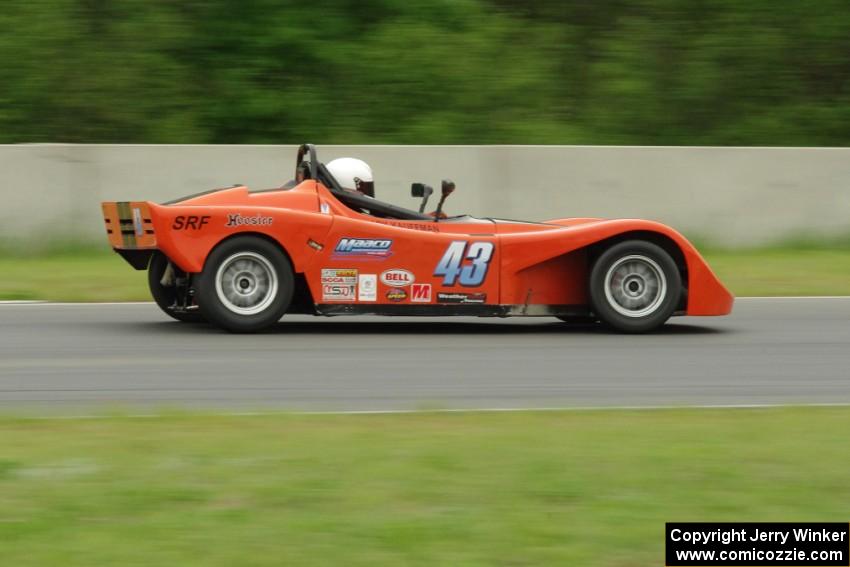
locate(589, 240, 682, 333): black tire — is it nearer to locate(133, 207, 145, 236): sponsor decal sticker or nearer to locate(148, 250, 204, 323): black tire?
locate(148, 250, 204, 323): black tire

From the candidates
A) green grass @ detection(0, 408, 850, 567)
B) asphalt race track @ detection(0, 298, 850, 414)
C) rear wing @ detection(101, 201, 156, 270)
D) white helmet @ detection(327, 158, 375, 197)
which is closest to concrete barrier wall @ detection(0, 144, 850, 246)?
asphalt race track @ detection(0, 298, 850, 414)

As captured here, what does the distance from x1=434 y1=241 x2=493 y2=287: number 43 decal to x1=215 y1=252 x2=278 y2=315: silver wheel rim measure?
3.95 ft

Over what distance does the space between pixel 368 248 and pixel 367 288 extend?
0.29 meters

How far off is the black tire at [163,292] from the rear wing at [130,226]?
36cm

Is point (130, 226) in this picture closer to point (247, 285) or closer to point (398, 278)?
point (247, 285)

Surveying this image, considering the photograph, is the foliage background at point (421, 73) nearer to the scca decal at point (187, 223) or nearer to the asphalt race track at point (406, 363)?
the asphalt race track at point (406, 363)

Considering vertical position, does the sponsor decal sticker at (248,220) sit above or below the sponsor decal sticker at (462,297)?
above

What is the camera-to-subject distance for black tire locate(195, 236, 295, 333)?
369 inches

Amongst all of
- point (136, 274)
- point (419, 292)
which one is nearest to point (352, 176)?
point (419, 292)

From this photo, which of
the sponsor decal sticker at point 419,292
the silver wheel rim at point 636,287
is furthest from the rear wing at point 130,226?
the silver wheel rim at point 636,287

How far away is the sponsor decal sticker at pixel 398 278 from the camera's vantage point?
950 cm

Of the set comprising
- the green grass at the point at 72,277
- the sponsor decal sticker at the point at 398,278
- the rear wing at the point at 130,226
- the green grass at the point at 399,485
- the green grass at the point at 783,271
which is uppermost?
the rear wing at the point at 130,226

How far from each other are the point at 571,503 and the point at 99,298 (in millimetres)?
7906

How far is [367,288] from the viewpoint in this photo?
9492 mm
